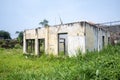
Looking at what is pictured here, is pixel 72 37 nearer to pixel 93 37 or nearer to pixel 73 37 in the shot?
pixel 73 37

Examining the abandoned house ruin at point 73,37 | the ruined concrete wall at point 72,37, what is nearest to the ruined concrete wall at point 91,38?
the abandoned house ruin at point 73,37

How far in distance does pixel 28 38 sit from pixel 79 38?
7892 mm

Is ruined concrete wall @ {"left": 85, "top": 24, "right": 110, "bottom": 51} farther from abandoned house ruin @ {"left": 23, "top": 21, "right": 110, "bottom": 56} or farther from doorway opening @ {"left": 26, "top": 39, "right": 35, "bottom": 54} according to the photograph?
doorway opening @ {"left": 26, "top": 39, "right": 35, "bottom": 54}

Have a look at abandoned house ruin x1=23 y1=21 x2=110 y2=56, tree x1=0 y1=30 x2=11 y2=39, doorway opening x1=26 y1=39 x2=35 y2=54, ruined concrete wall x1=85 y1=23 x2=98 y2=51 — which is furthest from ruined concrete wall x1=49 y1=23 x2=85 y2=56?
tree x1=0 y1=30 x2=11 y2=39

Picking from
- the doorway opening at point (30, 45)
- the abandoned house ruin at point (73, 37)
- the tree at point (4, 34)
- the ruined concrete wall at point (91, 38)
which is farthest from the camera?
the tree at point (4, 34)

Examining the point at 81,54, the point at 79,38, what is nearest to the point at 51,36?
the point at 79,38

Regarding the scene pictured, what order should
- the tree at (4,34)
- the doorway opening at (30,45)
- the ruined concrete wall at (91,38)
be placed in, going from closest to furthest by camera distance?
the ruined concrete wall at (91,38) → the doorway opening at (30,45) → the tree at (4,34)

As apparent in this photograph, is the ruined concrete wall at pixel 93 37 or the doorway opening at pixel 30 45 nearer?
the ruined concrete wall at pixel 93 37

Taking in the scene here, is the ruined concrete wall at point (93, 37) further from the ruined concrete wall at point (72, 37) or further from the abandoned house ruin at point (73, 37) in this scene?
the ruined concrete wall at point (72, 37)

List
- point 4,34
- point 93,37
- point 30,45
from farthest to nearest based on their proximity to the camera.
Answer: point 4,34 < point 30,45 < point 93,37

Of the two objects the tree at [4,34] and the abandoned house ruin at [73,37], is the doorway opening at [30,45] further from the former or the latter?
the tree at [4,34]

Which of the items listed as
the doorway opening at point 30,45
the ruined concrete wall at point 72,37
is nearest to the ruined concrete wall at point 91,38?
the ruined concrete wall at point 72,37

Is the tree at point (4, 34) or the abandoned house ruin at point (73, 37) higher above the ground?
the tree at point (4, 34)

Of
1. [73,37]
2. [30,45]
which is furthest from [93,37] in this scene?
[30,45]
